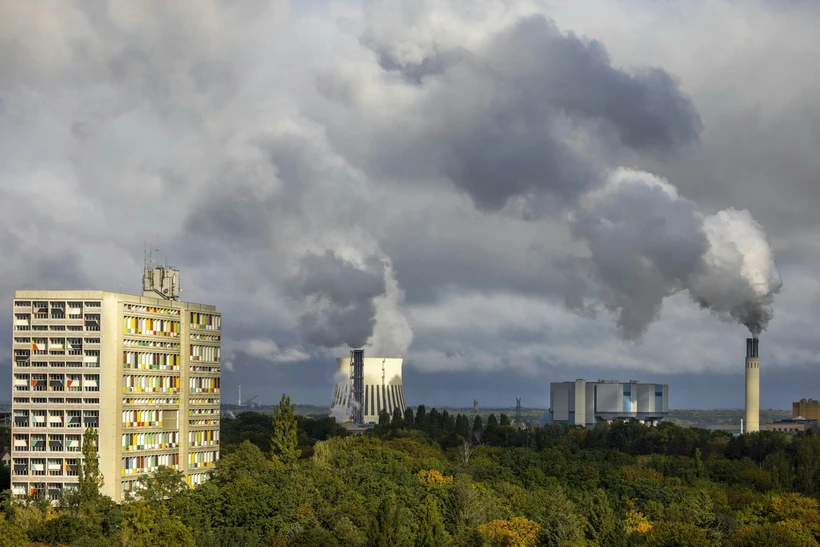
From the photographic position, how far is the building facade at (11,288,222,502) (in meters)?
137

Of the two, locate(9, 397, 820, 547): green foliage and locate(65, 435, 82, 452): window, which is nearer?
locate(9, 397, 820, 547): green foliage

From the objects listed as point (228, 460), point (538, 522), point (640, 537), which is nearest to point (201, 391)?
point (228, 460)

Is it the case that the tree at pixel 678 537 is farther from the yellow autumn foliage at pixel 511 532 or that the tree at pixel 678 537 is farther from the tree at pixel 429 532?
the tree at pixel 429 532

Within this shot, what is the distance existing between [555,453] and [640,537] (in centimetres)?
7169

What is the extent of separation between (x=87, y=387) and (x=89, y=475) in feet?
48.8

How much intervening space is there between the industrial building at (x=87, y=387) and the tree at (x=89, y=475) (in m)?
2.97

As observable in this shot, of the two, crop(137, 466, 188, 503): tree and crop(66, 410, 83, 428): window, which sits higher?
crop(66, 410, 83, 428): window

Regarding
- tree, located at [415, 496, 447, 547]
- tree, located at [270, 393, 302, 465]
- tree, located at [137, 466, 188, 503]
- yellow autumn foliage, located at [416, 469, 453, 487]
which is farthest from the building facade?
tree, located at [415, 496, 447, 547]

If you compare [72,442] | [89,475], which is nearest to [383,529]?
[89,475]

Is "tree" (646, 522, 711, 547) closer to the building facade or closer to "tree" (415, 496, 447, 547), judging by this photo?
"tree" (415, 496, 447, 547)

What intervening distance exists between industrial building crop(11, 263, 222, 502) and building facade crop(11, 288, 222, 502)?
117 mm

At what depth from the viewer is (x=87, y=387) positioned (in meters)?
139

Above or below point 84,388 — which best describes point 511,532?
below

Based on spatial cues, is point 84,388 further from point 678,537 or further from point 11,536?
point 678,537
